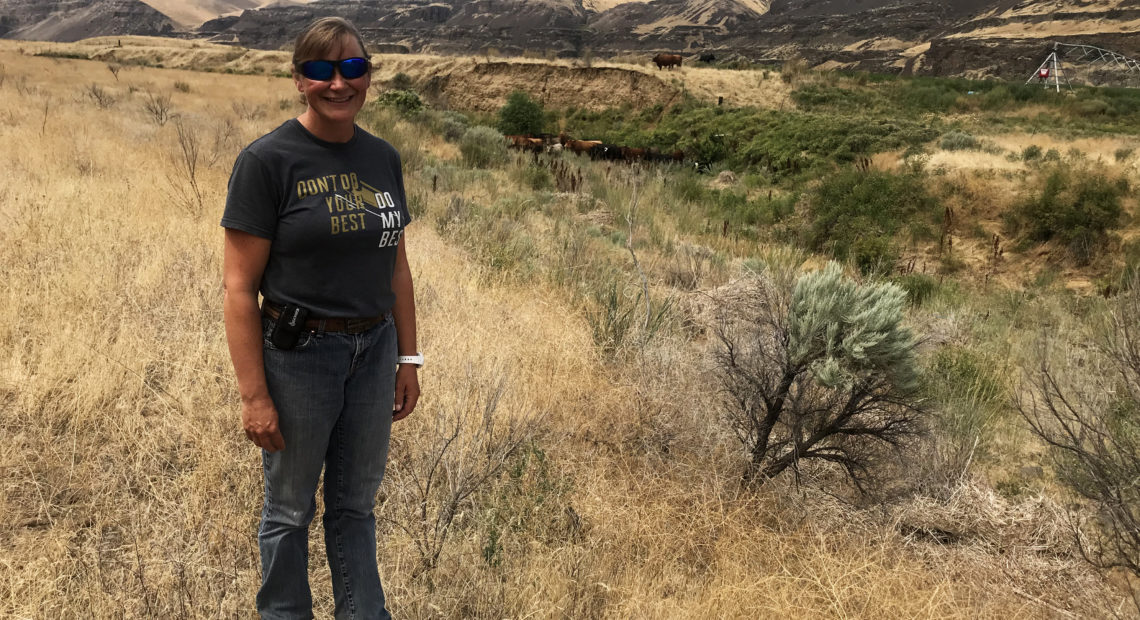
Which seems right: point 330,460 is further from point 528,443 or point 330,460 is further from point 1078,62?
point 1078,62

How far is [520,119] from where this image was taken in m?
22.0

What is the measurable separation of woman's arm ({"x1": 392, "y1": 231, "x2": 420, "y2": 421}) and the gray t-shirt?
232mm

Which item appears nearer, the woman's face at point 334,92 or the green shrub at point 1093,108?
the woman's face at point 334,92

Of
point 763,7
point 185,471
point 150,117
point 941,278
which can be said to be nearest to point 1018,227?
point 941,278

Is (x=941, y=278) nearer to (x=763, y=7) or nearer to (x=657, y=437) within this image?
(x=657, y=437)

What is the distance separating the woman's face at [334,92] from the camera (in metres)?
1.52

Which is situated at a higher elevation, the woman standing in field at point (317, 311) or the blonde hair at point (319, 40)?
the blonde hair at point (319, 40)

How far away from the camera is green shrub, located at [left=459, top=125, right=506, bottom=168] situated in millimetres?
13992

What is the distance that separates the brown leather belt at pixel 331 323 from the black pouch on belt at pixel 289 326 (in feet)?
0.09

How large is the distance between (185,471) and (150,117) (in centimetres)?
1154

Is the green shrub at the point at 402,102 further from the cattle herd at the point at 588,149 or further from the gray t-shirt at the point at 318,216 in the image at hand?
the gray t-shirt at the point at 318,216

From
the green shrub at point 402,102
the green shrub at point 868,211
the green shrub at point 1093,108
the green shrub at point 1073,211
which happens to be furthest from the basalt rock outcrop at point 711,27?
the green shrub at point 1073,211

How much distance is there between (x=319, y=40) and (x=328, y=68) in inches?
2.7

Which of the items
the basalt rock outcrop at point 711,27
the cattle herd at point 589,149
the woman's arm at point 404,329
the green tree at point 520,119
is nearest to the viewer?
the woman's arm at point 404,329
